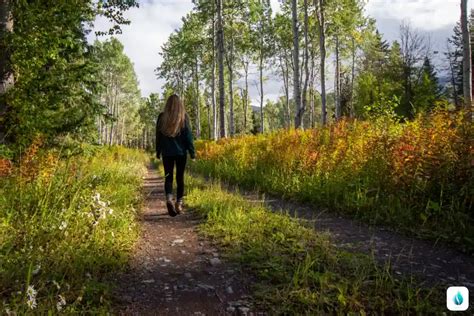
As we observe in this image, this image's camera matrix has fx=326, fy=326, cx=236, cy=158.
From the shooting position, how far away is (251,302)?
2676 millimetres

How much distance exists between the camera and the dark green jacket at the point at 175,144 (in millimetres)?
6047

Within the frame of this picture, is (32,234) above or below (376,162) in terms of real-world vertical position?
below

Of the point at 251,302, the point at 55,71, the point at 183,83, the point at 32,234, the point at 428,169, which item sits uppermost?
the point at 183,83

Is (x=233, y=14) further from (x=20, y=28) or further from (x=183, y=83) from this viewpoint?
(x=183, y=83)

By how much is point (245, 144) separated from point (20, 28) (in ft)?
24.5

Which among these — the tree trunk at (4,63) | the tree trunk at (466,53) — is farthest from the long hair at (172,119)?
the tree trunk at (466,53)

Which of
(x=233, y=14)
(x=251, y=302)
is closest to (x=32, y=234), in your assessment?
(x=251, y=302)

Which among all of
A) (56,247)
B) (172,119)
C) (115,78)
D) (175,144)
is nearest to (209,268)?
(56,247)

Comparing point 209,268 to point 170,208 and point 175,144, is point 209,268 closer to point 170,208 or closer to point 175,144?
point 170,208

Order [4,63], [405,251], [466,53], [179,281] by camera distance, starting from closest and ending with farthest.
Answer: [179,281], [405,251], [4,63], [466,53]

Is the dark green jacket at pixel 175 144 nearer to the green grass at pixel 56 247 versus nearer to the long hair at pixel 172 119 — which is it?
the long hair at pixel 172 119

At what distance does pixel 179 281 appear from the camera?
3.11 metres

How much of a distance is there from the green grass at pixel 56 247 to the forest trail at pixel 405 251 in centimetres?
258

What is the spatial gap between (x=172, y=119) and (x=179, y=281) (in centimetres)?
354
